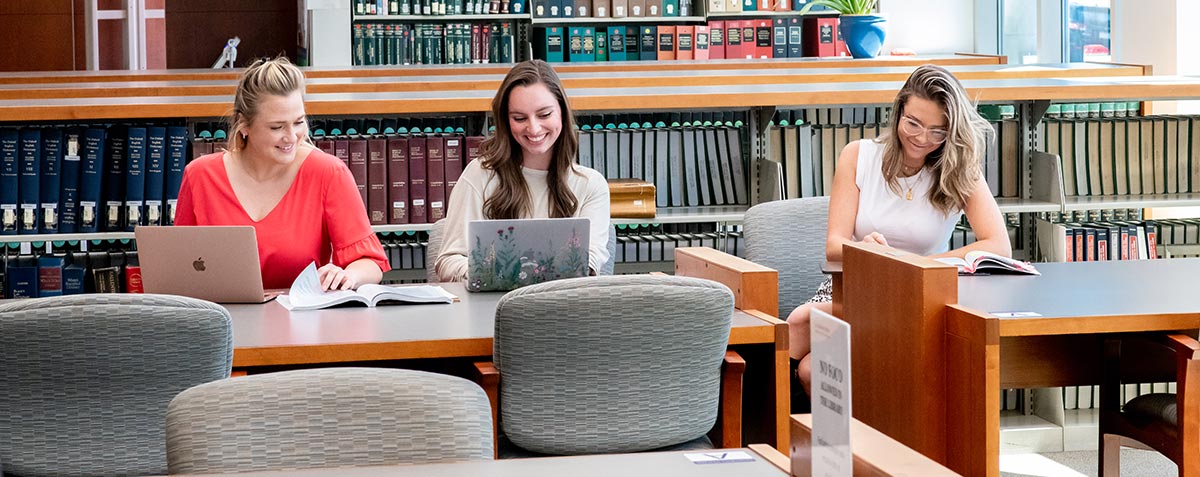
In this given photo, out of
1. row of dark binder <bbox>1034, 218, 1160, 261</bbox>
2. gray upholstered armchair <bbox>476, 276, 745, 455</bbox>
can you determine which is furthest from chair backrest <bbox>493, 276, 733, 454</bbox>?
row of dark binder <bbox>1034, 218, 1160, 261</bbox>

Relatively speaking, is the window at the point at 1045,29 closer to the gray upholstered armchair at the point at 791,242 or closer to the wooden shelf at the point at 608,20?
the wooden shelf at the point at 608,20

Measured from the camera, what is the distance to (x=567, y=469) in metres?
1.68

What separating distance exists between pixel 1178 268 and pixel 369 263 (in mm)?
1957

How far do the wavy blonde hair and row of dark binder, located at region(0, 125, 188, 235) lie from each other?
894 mm

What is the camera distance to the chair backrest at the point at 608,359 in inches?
91.2

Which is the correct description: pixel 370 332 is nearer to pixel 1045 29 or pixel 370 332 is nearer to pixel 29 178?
pixel 29 178

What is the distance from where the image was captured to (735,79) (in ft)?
17.2

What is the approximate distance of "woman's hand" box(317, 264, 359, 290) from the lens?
3.10m

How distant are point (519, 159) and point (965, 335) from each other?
4.27 ft

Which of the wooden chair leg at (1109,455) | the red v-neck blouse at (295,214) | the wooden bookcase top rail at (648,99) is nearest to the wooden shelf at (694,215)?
the wooden bookcase top rail at (648,99)

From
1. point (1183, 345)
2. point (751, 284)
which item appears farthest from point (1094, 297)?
point (751, 284)

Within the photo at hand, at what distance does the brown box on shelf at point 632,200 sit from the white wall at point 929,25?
771 cm

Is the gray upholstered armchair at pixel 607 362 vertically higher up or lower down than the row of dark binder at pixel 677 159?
lower down

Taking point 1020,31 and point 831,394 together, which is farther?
point 1020,31
